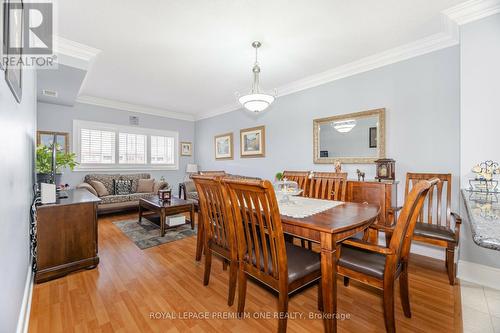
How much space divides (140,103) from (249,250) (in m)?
5.22

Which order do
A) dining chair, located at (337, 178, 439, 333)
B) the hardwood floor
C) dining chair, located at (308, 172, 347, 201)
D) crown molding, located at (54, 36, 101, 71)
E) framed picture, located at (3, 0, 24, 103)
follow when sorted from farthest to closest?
crown molding, located at (54, 36, 101, 71), dining chair, located at (308, 172, 347, 201), the hardwood floor, dining chair, located at (337, 178, 439, 333), framed picture, located at (3, 0, 24, 103)

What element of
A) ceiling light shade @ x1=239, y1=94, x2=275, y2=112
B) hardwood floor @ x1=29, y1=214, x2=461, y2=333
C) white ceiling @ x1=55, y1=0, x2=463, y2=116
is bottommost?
hardwood floor @ x1=29, y1=214, x2=461, y2=333

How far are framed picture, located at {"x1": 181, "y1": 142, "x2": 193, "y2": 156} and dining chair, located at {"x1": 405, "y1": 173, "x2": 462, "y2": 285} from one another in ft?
18.0

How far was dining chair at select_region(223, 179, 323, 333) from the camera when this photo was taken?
52.7 inches

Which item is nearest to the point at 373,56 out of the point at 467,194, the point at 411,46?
the point at 411,46

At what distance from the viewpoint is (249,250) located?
5.21 feet

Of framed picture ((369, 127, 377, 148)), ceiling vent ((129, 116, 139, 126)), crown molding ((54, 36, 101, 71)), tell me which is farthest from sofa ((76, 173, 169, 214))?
framed picture ((369, 127, 377, 148))

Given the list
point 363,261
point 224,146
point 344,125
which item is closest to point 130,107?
point 224,146

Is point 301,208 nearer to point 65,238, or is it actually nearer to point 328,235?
point 328,235

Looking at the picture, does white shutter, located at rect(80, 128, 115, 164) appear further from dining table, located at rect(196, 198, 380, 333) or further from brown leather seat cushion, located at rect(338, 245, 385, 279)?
brown leather seat cushion, located at rect(338, 245, 385, 279)

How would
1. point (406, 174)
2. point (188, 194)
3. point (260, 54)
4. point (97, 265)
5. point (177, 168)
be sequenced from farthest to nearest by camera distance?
1. point (177, 168)
2. point (188, 194)
3. point (260, 54)
4. point (406, 174)
5. point (97, 265)

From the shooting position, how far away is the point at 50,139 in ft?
15.0

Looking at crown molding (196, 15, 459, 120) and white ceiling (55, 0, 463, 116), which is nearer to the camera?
white ceiling (55, 0, 463, 116)

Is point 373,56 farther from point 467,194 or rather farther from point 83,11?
point 83,11
